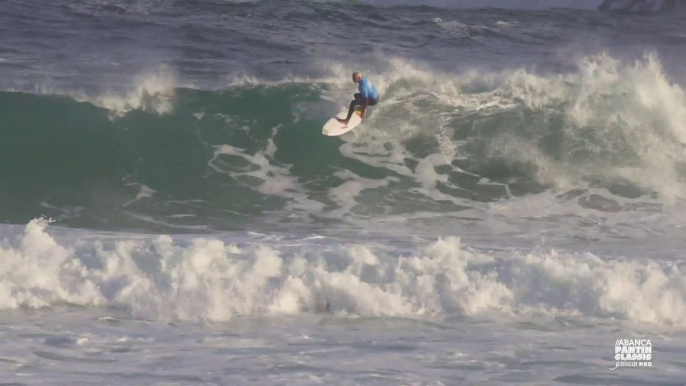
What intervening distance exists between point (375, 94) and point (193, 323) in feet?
16.7

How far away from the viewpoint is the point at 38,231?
9992mm

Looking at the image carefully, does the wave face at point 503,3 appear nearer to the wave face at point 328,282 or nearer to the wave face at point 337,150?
the wave face at point 337,150

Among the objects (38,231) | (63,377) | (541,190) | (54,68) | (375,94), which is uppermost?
(54,68)

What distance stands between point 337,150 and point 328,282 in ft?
20.1

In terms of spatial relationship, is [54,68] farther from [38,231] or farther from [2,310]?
[2,310]

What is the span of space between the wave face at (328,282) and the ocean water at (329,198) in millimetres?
31

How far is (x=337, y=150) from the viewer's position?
15148mm

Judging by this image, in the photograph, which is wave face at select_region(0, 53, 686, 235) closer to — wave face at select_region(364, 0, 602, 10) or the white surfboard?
the white surfboard

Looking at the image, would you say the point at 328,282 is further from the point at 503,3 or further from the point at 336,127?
the point at 503,3

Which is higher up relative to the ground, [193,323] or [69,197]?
[69,197]

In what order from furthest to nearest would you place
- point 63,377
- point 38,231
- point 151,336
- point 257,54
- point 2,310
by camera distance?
point 257,54 < point 38,231 < point 2,310 < point 151,336 < point 63,377

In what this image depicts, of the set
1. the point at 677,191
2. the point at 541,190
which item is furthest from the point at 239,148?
the point at 677,191

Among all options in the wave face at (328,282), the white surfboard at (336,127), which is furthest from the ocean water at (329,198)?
the white surfboard at (336,127)

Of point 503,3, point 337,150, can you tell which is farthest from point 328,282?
point 503,3
